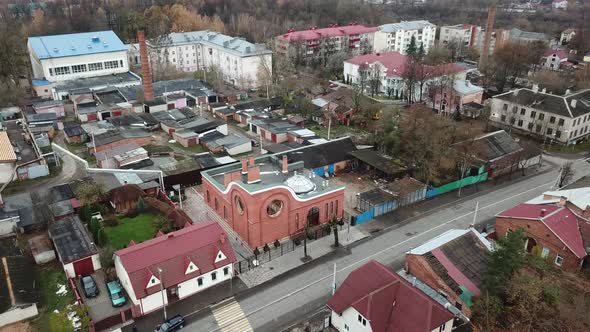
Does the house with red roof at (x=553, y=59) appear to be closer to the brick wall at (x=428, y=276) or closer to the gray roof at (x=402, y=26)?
the gray roof at (x=402, y=26)

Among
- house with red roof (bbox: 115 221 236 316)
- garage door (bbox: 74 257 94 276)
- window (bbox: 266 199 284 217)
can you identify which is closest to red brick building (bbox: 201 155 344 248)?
window (bbox: 266 199 284 217)

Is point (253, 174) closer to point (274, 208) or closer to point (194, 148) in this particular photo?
point (274, 208)

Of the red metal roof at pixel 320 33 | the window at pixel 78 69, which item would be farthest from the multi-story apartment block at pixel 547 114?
the window at pixel 78 69

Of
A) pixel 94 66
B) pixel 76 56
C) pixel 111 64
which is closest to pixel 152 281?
pixel 76 56

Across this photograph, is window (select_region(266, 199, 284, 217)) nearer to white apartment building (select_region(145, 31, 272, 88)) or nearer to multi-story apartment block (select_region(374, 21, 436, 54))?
white apartment building (select_region(145, 31, 272, 88))

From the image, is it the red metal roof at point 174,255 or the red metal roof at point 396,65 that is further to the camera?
the red metal roof at point 396,65
